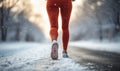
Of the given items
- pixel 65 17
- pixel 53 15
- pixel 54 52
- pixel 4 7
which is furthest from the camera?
pixel 4 7

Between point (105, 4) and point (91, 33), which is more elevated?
point (105, 4)

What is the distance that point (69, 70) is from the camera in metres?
5.06

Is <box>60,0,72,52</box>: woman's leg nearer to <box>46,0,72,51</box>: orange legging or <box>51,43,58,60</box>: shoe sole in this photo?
<box>46,0,72,51</box>: orange legging

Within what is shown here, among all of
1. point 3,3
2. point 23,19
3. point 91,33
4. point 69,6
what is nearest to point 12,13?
point 23,19

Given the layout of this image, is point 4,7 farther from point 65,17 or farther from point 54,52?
point 54,52

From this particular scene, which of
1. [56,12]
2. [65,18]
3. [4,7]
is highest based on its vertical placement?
[4,7]

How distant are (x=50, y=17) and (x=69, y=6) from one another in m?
0.49

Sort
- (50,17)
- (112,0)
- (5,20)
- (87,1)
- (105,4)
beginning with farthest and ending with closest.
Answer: (87,1), (105,4), (112,0), (5,20), (50,17)

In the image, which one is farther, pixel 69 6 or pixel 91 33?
pixel 91 33

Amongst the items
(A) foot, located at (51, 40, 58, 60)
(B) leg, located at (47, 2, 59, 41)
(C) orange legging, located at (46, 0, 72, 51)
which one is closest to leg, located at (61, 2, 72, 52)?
(C) orange legging, located at (46, 0, 72, 51)

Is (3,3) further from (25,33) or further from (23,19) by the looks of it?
(25,33)

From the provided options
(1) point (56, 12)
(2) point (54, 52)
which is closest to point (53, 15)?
(1) point (56, 12)

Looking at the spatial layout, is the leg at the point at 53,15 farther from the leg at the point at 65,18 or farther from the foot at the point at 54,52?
the foot at the point at 54,52

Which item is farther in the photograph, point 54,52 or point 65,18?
point 65,18
